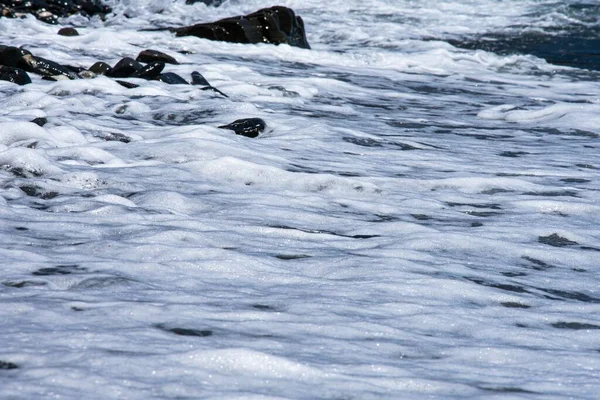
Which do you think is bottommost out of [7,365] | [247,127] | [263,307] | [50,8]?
[50,8]

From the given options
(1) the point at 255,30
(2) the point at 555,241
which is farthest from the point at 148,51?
(2) the point at 555,241

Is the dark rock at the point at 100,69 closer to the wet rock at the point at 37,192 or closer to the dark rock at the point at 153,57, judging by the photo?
the dark rock at the point at 153,57

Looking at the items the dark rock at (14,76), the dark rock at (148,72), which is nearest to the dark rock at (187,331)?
the dark rock at (14,76)

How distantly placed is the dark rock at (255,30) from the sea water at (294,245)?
326cm

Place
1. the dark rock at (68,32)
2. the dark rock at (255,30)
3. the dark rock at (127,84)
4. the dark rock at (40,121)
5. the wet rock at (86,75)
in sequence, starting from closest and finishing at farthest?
the dark rock at (40,121), the dark rock at (127,84), the wet rock at (86,75), the dark rock at (68,32), the dark rock at (255,30)

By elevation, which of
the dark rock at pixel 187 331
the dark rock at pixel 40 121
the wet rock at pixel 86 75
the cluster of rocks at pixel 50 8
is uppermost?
the dark rock at pixel 187 331

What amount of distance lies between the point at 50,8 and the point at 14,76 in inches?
307

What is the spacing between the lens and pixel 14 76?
285 inches

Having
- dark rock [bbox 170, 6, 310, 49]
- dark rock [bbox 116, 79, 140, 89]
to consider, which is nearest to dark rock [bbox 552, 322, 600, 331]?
dark rock [bbox 116, 79, 140, 89]

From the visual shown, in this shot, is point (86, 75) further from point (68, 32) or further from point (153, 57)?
point (68, 32)

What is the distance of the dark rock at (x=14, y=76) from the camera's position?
7207mm

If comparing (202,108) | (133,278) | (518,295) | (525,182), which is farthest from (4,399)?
(202,108)

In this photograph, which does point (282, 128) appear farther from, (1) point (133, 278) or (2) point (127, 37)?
(2) point (127, 37)

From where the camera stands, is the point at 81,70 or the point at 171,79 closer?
the point at 171,79
